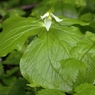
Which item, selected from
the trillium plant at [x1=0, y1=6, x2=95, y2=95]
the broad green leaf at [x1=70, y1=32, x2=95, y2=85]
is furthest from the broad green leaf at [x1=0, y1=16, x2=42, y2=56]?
the broad green leaf at [x1=70, y1=32, x2=95, y2=85]

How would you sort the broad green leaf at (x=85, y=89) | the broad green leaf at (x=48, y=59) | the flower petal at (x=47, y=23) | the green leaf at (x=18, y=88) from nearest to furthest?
the broad green leaf at (x=85, y=89) < the broad green leaf at (x=48, y=59) < the flower petal at (x=47, y=23) < the green leaf at (x=18, y=88)

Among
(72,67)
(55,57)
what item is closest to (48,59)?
(55,57)

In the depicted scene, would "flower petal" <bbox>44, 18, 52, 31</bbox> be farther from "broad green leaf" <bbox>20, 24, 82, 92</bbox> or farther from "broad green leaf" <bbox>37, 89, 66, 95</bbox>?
"broad green leaf" <bbox>37, 89, 66, 95</bbox>

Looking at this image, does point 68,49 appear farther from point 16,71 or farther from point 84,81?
point 16,71

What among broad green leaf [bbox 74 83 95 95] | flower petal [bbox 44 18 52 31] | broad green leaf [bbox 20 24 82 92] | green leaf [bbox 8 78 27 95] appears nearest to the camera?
broad green leaf [bbox 74 83 95 95]

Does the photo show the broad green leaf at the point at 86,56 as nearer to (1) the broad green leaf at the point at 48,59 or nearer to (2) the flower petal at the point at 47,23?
(1) the broad green leaf at the point at 48,59

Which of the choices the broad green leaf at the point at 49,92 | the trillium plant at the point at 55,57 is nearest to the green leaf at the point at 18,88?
the trillium plant at the point at 55,57

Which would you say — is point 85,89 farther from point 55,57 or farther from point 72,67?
point 55,57
